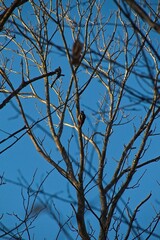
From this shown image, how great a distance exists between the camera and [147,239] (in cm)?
308

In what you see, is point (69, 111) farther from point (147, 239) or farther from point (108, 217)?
point (147, 239)

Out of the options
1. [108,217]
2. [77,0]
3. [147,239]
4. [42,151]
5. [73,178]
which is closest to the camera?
[147,239]

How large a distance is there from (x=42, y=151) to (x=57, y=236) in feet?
4.18

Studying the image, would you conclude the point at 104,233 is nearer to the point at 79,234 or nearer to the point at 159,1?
the point at 79,234

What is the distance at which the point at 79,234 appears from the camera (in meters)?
3.72

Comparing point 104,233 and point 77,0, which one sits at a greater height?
point 77,0

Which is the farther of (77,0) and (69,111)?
(69,111)

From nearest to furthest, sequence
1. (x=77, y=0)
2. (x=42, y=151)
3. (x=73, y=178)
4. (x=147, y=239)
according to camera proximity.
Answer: (x=147, y=239)
(x=73, y=178)
(x=42, y=151)
(x=77, y=0)

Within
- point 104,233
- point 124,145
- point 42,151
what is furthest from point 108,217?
point 42,151

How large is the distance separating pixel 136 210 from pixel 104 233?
0.30m

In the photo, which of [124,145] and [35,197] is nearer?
[35,197]

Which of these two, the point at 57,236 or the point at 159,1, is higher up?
the point at 159,1

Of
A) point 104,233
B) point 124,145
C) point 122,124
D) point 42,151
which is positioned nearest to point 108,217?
point 104,233

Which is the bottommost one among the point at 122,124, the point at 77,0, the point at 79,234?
the point at 79,234
